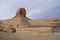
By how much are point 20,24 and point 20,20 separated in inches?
46.4

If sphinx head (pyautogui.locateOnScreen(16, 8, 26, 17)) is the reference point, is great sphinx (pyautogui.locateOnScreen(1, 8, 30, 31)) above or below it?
below

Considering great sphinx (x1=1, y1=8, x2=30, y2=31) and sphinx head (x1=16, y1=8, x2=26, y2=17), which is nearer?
great sphinx (x1=1, y1=8, x2=30, y2=31)

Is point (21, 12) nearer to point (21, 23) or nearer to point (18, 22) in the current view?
point (18, 22)

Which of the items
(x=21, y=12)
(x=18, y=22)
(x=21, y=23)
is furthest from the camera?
(x=21, y=12)

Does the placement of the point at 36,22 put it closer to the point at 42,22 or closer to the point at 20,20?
the point at 42,22

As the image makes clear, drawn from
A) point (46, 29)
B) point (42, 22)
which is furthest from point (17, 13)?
point (46, 29)

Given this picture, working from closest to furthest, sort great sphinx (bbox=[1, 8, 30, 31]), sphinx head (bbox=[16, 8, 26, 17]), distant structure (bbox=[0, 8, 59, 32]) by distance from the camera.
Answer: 1. great sphinx (bbox=[1, 8, 30, 31])
2. distant structure (bbox=[0, 8, 59, 32])
3. sphinx head (bbox=[16, 8, 26, 17])

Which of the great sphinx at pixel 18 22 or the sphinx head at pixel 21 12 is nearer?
the great sphinx at pixel 18 22

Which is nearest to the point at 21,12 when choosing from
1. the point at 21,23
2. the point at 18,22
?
the point at 18,22

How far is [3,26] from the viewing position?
72.5ft

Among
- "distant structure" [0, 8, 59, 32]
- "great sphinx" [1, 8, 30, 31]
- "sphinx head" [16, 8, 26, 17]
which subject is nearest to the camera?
"great sphinx" [1, 8, 30, 31]

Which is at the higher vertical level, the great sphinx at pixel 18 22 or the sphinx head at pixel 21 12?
the sphinx head at pixel 21 12

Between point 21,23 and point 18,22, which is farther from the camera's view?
point 18,22

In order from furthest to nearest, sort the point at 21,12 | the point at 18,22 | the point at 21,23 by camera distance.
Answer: the point at 21,12 < the point at 18,22 < the point at 21,23
